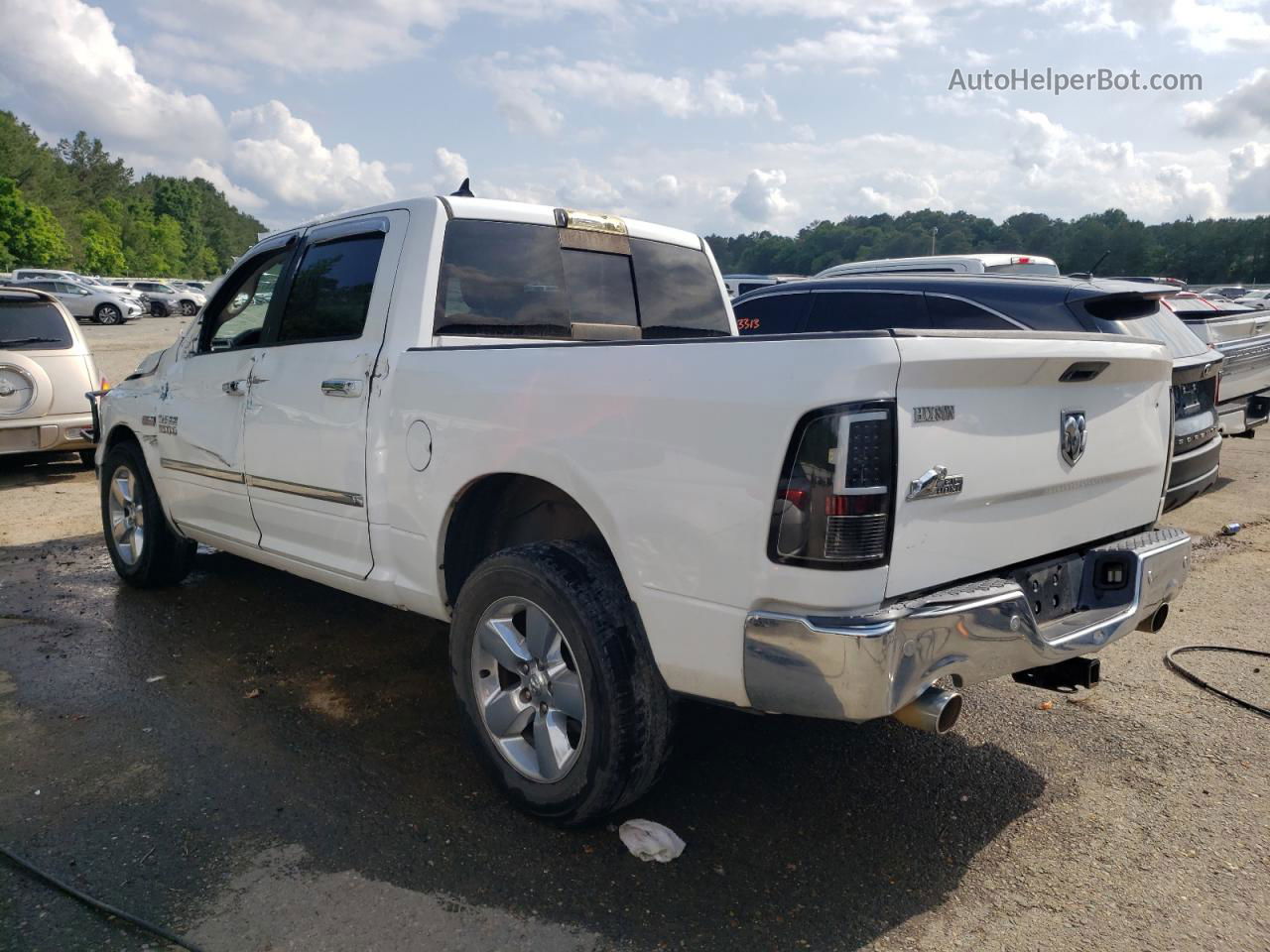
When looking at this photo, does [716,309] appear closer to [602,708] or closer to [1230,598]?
[602,708]

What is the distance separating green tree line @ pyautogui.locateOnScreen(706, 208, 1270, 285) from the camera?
4119 cm

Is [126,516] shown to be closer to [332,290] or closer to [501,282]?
[332,290]

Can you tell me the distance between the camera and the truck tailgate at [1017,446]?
8.37 ft

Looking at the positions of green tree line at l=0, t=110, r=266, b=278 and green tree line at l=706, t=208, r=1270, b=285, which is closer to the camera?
green tree line at l=706, t=208, r=1270, b=285

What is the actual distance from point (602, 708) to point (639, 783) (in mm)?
286

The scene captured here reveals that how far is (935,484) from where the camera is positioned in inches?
102

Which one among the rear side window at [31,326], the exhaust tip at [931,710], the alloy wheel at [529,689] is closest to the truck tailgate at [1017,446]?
the exhaust tip at [931,710]

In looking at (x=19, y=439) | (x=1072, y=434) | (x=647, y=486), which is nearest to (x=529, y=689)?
(x=647, y=486)

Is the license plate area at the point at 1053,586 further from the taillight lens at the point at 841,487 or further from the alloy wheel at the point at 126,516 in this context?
the alloy wheel at the point at 126,516

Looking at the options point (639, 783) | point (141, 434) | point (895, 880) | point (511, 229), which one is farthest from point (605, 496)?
point (141, 434)

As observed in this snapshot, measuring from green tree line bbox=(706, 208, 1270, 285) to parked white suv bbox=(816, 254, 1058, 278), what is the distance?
477 centimetres

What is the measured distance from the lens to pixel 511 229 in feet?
13.9

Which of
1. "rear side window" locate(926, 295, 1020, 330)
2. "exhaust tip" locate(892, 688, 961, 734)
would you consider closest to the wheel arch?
"exhaust tip" locate(892, 688, 961, 734)

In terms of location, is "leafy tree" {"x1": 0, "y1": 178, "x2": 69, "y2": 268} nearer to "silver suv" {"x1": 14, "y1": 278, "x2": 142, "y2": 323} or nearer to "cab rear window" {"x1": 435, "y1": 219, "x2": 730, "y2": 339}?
"silver suv" {"x1": 14, "y1": 278, "x2": 142, "y2": 323}
